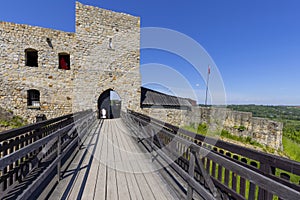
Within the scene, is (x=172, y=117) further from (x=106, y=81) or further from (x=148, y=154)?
(x=148, y=154)

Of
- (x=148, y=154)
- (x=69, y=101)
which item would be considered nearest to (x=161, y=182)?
(x=148, y=154)

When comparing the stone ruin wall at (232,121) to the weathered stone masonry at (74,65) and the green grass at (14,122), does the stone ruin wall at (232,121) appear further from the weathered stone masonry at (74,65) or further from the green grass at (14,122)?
the green grass at (14,122)

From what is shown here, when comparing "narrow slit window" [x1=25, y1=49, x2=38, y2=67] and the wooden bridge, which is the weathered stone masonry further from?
the wooden bridge

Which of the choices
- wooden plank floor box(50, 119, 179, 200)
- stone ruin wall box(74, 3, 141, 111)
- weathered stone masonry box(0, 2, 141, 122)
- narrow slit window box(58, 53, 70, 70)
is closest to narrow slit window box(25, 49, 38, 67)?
weathered stone masonry box(0, 2, 141, 122)

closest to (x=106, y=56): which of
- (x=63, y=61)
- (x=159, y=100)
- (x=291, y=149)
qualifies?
(x=63, y=61)

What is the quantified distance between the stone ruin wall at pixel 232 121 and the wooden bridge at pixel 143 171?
21.0ft

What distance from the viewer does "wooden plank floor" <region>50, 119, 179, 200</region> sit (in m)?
2.08

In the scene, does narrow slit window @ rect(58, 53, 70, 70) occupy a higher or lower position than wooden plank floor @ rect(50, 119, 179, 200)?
higher

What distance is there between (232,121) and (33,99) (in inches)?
511

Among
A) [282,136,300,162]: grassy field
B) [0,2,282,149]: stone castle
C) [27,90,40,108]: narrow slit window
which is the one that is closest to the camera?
[282,136,300,162]: grassy field

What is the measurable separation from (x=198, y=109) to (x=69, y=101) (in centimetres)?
948

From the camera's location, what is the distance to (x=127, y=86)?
1131cm

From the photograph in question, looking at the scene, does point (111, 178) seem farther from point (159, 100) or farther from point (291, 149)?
point (159, 100)

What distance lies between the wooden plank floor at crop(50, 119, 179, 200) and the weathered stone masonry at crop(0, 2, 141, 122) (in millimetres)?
7666
